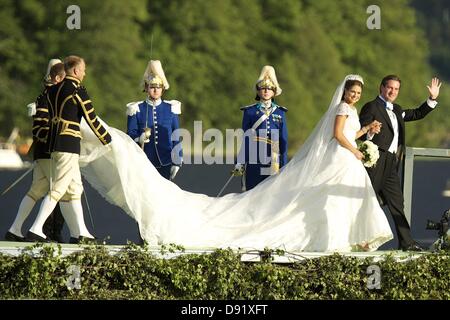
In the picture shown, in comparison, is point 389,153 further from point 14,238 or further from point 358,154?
point 14,238

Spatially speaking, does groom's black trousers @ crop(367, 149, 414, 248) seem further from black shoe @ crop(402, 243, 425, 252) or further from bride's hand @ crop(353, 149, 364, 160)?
bride's hand @ crop(353, 149, 364, 160)

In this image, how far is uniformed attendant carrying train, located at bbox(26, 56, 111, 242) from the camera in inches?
456

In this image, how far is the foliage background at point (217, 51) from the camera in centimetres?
5178

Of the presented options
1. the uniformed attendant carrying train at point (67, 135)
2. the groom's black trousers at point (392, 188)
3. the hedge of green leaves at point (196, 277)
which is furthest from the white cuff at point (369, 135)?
the uniformed attendant carrying train at point (67, 135)

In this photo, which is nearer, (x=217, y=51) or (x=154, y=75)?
(x=154, y=75)

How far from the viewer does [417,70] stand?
64.8 meters

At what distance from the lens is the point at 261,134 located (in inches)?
522

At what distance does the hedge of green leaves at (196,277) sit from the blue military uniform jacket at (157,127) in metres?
2.00

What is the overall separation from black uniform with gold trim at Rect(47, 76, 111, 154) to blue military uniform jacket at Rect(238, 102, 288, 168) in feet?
6.34

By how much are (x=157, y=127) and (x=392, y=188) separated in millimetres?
2134

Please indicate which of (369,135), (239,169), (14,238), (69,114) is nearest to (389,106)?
(369,135)

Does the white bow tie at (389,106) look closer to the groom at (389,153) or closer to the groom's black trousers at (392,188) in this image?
the groom at (389,153)

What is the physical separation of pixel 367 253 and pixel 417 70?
53766mm

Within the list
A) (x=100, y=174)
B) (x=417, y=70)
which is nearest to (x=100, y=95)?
(x=417, y=70)
